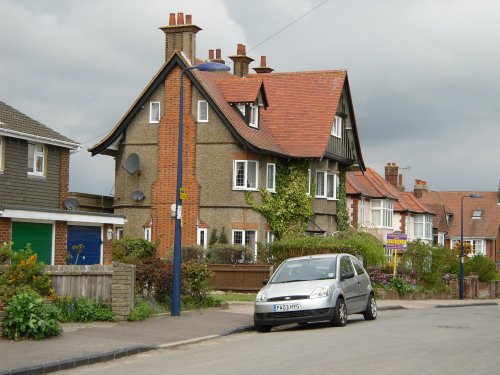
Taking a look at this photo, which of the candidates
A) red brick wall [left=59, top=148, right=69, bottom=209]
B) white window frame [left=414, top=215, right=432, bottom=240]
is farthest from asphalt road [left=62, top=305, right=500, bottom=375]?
white window frame [left=414, top=215, right=432, bottom=240]

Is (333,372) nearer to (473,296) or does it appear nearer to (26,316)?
(26,316)

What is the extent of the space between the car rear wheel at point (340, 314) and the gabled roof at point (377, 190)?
38.4m

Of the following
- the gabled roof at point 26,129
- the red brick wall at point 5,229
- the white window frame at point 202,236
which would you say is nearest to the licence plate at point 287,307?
the red brick wall at point 5,229

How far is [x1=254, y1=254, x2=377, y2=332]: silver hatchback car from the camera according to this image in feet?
63.6

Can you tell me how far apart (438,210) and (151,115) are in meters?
48.8

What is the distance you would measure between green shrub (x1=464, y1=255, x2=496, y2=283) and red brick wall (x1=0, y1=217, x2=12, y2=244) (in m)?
38.8

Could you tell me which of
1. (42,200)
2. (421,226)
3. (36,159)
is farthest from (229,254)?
(421,226)

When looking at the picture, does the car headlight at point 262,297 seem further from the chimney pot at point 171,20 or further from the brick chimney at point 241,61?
the brick chimney at point 241,61

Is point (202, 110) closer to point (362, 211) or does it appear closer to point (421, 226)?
point (362, 211)

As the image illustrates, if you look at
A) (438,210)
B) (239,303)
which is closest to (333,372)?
(239,303)

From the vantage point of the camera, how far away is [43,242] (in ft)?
92.6

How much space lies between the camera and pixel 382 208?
6462cm

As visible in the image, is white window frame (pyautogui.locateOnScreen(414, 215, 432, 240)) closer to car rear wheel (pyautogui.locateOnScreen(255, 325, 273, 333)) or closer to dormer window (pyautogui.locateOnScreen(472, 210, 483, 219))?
dormer window (pyautogui.locateOnScreen(472, 210, 483, 219))

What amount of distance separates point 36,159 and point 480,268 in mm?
35390
